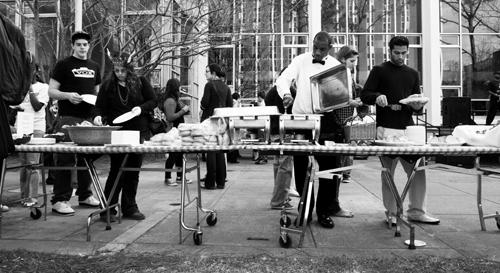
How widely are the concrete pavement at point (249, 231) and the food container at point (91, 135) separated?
948 millimetres

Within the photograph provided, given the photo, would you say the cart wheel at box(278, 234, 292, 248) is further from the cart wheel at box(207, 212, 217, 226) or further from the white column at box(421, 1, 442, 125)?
the white column at box(421, 1, 442, 125)

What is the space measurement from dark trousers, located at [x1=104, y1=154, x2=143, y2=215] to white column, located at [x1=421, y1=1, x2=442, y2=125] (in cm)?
1359

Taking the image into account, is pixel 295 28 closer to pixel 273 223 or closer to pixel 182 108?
pixel 182 108

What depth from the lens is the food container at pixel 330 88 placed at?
411cm

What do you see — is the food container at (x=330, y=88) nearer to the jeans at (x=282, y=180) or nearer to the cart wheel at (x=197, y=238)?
the jeans at (x=282, y=180)

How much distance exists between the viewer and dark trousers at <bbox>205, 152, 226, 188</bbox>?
732 cm

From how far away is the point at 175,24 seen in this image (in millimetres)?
11875

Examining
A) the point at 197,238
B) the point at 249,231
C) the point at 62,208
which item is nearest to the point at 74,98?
the point at 62,208

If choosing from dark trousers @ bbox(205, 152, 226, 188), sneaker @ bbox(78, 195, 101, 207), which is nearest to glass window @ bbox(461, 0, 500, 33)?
dark trousers @ bbox(205, 152, 226, 188)

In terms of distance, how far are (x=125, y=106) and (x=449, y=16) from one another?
16.0 metres

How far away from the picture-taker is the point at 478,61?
55.4 ft

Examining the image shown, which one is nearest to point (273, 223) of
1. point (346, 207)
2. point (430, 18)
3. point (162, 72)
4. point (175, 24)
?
point (346, 207)

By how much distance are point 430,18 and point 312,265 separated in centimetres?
1533

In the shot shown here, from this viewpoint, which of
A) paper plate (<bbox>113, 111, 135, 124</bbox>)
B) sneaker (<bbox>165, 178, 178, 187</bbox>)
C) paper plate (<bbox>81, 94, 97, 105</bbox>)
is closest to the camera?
paper plate (<bbox>113, 111, 135, 124</bbox>)
